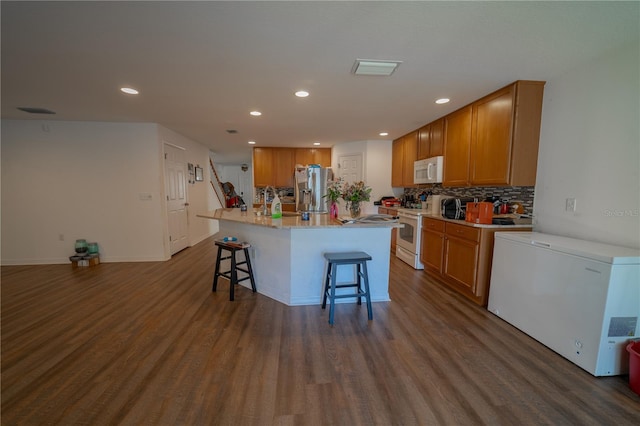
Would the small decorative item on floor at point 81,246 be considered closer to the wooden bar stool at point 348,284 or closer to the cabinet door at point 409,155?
the wooden bar stool at point 348,284

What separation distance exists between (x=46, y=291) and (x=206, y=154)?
4204 mm

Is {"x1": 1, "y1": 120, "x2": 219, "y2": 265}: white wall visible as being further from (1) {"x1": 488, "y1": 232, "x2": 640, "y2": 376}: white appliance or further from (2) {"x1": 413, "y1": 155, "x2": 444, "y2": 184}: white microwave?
(1) {"x1": 488, "y1": 232, "x2": 640, "y2": 376}: white appliance

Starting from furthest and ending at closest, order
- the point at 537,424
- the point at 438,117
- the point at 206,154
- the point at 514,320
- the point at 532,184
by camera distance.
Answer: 1. the point at 206,154
2. the point at 438,117
3. the point at 532,184
4. the point at 514,320
5. the point at 537,424

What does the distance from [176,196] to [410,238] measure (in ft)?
14.5

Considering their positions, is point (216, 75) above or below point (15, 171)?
above

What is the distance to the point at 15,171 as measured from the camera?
13.0ft

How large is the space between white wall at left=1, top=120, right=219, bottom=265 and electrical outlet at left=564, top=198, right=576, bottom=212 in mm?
5453

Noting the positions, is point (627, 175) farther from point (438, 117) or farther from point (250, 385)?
point (250, 385)

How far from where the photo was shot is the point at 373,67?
7.18ft

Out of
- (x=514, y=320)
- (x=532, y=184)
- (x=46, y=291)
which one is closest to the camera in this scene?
(x=514, y=320)

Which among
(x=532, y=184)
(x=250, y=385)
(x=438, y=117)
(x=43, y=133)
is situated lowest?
(x=250, y=385)

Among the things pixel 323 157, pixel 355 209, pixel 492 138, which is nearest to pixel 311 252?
pixel 355 209

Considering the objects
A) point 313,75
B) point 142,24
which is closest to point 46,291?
point 142,24

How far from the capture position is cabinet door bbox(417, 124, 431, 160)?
418 cm
